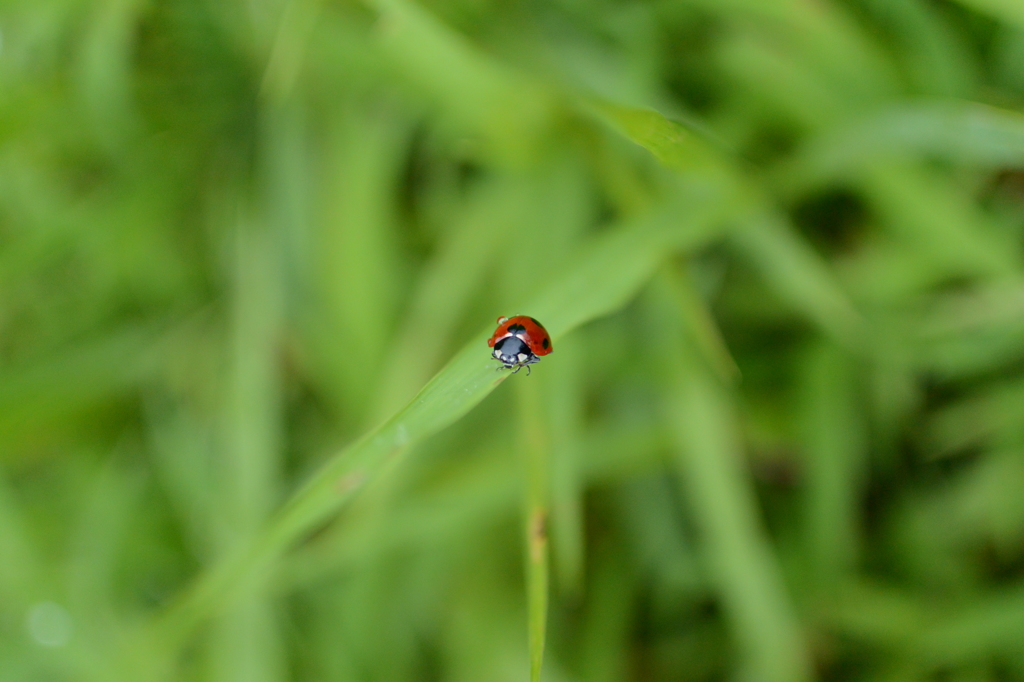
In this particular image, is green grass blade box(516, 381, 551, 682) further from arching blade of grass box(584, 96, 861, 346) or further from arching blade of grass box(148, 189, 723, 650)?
arching blade of grass box(584, 96, 861, 346)

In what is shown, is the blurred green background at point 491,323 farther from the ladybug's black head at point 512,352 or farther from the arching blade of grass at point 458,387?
the ladybug's black head at point 512,352

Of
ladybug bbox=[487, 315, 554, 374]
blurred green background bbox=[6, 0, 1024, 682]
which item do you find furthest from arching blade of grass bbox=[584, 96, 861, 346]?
ladybug bbox=[487, 315, 554, 374]

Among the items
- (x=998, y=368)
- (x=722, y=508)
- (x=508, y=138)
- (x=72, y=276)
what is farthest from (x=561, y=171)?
(x=72, y=276)

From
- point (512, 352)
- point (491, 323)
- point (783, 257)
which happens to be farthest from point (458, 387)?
point (783, 257)

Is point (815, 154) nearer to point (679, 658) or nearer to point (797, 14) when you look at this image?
point (797, 14)

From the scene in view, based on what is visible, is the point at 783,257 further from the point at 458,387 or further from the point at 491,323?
the point at 458,387

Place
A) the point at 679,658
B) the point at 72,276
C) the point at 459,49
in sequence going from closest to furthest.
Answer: the point at 459,49 → the point at 679,658 → the point at 72,276
